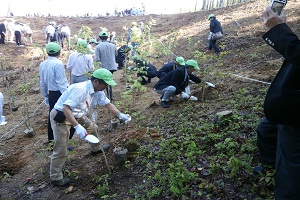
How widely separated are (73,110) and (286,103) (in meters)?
2.87

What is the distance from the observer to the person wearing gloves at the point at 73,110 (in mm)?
3498

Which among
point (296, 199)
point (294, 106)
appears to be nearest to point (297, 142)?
point (294, 106)

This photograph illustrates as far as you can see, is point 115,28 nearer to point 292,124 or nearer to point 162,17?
point 162,17

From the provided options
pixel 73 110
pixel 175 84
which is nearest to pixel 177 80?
pixel 175 84

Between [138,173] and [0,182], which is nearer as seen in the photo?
[138,173]

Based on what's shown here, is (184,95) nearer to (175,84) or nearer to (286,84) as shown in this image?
(175,84)

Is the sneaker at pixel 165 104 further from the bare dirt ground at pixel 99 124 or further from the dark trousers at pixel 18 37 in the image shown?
the dark trousers at pixel 18 37

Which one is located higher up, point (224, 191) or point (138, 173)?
point (224, 191)

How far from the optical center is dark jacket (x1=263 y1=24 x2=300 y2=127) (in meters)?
1.77

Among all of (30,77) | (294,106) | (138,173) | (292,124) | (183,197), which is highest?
(294,106)

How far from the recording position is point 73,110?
151 inches

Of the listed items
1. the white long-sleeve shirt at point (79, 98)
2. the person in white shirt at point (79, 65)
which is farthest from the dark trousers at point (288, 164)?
the person in white shirt at point (79, 65)

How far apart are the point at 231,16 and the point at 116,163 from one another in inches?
578

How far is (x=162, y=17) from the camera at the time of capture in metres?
28.3
